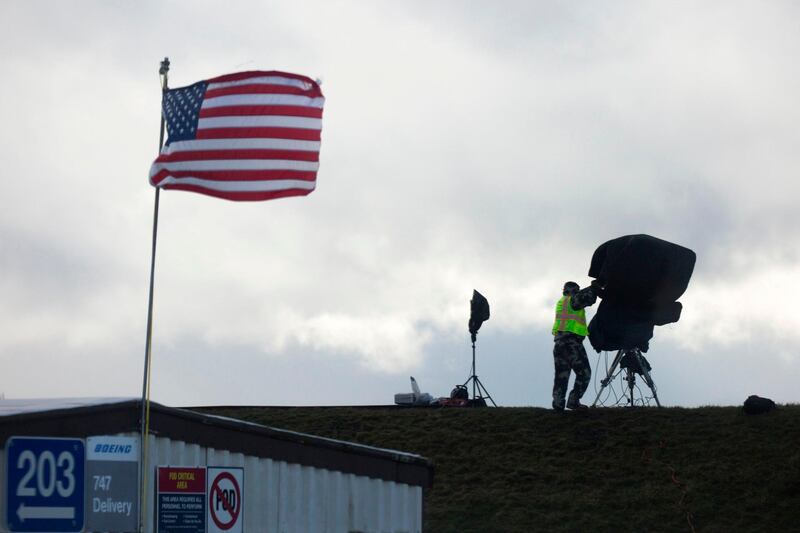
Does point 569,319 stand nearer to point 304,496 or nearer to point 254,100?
point 304,496

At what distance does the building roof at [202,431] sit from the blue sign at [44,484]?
181mm

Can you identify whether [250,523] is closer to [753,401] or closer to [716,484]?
[716,484]

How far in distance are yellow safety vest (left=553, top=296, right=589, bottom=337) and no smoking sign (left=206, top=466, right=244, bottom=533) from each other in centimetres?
1324

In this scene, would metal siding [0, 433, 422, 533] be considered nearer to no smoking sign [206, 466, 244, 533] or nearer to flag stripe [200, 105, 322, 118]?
no smoking sign [206, 466, 244, 533]

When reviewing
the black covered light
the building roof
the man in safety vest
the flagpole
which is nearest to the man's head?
the man in safety vest

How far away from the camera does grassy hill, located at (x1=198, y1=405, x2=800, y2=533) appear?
2931 cm

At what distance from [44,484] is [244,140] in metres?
5.53

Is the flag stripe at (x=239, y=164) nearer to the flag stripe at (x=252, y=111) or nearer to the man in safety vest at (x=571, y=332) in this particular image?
the flag stripe at (x=252, y=111)

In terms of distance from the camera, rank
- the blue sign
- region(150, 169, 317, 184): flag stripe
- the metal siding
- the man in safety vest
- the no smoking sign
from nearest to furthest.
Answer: region(150, 169, 317, 184): flag stripe < the blue sign < the metal siding < the no smoking sign < the man in safety vest

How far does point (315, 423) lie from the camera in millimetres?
36438

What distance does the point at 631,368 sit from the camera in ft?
115

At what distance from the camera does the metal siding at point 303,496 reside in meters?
20.7

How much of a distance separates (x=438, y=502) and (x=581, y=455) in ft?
12.6

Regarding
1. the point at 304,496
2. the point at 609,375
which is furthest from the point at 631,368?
the point at 304,496
